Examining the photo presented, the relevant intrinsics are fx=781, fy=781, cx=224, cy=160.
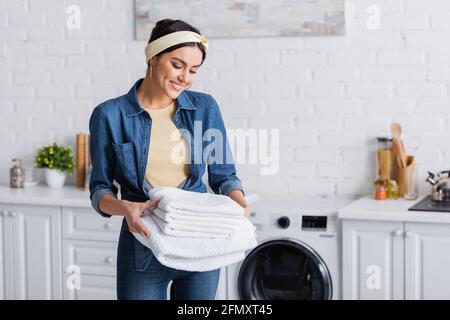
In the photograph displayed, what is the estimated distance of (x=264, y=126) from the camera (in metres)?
4.25

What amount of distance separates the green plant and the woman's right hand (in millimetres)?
2405

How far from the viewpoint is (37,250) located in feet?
13.9

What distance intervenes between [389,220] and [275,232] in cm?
58

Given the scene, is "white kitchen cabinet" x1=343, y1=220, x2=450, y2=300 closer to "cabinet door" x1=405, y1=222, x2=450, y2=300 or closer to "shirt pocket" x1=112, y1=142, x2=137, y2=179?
"cabinet door" x1=405, y1=222, x2=450, y2=300

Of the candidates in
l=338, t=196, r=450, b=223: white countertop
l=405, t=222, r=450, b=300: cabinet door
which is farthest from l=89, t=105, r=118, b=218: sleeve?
l=405, t=222, r=450, b=300: cabinet door

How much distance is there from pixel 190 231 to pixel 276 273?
1.74 m

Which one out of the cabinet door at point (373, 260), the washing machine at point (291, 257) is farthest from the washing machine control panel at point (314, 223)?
the cabinet door at point (373, 260)

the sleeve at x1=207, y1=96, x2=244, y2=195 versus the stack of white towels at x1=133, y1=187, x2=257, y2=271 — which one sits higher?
the sleeve at x1=207, y1=96, x2=244, y2=195

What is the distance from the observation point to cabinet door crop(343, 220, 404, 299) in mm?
3574

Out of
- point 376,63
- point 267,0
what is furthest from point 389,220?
point 267,0

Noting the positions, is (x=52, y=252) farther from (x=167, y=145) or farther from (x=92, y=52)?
(x=167, y=145)

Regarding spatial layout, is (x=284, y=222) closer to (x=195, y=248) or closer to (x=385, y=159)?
(x=385, y=159)

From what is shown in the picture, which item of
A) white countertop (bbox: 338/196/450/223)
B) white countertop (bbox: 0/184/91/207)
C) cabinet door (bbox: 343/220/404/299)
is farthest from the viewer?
white countertop (bbox: 0/184/91/207)

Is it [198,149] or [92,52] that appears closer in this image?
[198,149]
